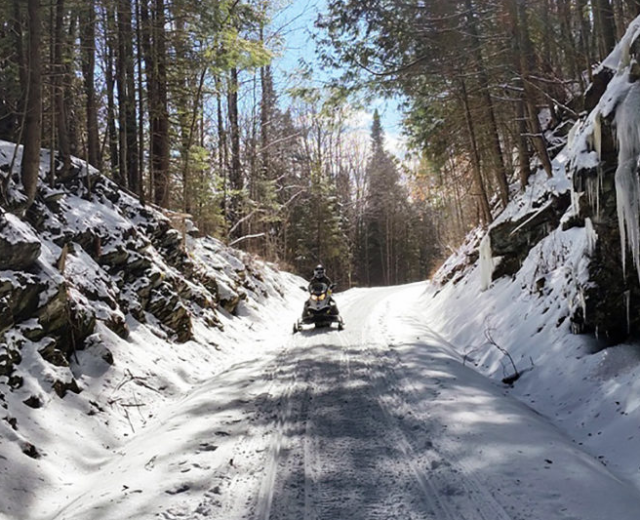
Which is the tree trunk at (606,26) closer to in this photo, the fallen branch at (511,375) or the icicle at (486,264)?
the icicle at (486,264)

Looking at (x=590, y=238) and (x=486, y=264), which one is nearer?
(x=590, y=238)

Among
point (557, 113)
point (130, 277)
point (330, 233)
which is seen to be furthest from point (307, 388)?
point (330, 233)

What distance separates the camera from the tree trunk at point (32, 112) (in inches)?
298

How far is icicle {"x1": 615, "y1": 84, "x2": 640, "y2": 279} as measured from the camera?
5215mm

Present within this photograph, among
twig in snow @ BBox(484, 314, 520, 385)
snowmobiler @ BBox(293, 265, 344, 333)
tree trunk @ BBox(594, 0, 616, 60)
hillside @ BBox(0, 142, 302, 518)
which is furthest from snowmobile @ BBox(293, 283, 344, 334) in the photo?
tree trunk @ BBox(594, 0, 616, 60)

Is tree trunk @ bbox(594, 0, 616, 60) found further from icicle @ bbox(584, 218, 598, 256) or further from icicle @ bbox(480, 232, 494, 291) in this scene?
icicle @ bbox(480, 232, 494, 291)

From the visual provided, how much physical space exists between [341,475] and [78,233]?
6589 mm

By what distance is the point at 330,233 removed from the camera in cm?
3516

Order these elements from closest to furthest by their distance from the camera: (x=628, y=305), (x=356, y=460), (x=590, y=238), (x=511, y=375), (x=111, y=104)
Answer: (x=356, y=460) → (x=628, y=305) → (x=590, y=238) → (x=511, y=375) → (x=111, y=104)

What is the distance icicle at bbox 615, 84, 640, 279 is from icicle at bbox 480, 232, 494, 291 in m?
5.89

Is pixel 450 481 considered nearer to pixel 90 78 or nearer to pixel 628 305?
pixel 628 305

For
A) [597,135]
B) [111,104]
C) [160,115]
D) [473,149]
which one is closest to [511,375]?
[597,135]

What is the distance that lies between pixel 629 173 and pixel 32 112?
825 cm

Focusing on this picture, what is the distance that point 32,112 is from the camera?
7566 millimetres
